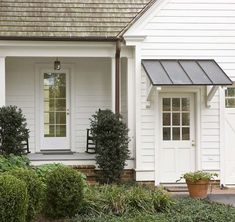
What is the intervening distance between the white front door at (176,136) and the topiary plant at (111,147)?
106 centimetres

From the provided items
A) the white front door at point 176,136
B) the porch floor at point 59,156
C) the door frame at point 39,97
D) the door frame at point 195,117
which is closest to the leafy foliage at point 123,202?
the door frame at point 195,117

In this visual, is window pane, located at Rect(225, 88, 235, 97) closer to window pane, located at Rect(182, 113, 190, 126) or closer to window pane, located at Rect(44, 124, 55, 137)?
window pane, located at Rect(182, 113, 190, 126)

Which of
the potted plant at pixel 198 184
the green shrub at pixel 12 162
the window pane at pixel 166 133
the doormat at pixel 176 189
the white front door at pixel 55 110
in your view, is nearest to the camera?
the green shrub at pixel 12 162

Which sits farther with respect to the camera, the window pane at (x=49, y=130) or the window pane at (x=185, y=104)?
the window pane at (x=49, y=130)

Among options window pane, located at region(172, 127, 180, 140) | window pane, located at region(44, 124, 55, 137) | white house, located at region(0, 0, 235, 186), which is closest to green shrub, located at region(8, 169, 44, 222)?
white house, located at region(0, 0, 235, 186)

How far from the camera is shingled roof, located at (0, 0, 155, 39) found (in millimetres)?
13383

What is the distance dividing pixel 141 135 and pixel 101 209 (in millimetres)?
3693

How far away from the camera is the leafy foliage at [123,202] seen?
980 cm

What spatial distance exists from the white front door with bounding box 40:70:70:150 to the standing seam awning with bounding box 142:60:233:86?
9.40ft

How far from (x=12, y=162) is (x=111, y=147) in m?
2.45

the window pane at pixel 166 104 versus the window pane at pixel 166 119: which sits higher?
the window pane at pixel 166 104

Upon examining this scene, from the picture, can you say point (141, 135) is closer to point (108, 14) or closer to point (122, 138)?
point (122, 138)

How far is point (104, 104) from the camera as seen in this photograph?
15078 mm

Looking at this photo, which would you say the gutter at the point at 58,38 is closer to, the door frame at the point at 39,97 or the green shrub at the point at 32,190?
the door frame at the point at 39,97
